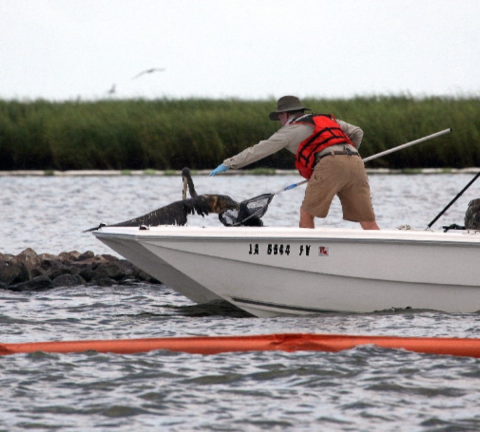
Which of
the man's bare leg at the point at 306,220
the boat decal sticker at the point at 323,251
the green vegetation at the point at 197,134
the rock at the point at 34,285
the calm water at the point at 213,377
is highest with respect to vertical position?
the green vegetation at the point at 197,134

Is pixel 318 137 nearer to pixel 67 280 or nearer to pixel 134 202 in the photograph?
pixel 67 280

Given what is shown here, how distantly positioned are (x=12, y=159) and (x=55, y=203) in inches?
268

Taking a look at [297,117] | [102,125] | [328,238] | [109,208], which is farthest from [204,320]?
[102,125]

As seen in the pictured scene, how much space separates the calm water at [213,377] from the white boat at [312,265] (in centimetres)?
15

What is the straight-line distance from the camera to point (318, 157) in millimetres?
9117

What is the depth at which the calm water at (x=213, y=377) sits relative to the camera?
19.9 ft

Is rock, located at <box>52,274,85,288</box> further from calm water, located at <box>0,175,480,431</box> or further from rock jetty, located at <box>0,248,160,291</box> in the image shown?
calm water, located at <box>0,175,480,431</box>

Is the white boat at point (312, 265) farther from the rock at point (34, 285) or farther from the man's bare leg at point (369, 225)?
the rock at point (34, 285)

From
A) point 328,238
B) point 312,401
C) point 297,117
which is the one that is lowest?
point 312,401

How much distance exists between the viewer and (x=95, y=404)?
6328mm

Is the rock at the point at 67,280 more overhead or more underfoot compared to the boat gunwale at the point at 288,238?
more underfoot

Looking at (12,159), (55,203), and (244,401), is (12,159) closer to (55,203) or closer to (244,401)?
(55,203)

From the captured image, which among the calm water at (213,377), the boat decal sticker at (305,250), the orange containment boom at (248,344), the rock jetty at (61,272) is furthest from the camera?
the rock jetty at (61,272)

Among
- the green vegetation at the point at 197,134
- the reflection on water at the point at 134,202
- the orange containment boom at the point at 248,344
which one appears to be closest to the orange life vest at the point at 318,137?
the orange containment boom at the point at 248,344
